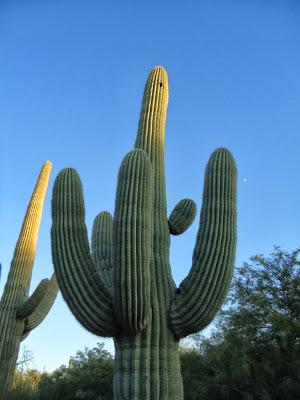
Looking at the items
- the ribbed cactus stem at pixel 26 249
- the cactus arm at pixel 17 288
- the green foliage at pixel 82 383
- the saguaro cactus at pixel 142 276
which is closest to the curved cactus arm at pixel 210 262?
the saguaro cactus at pixel 142 276

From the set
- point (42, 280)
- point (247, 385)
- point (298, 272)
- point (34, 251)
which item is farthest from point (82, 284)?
point (298, 272)

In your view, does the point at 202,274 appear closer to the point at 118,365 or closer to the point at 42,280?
the point at 118,365

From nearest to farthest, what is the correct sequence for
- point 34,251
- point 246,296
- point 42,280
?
point 42,280 → point 34,251 → point 246,296

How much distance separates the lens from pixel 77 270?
542 centimetres

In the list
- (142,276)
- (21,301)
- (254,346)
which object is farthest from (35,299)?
(254,346)

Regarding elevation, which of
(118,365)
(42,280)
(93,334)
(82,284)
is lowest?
(118,365)

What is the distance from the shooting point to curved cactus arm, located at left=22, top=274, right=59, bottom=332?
10328 mm

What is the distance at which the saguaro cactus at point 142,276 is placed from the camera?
5.16m

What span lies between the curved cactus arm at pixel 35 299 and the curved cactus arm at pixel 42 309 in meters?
0.15

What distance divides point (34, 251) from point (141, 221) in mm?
6525

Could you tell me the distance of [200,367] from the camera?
51.6 feet

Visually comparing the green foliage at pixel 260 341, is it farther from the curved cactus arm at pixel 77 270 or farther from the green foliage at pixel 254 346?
the curved cactus arm at pixel 77 270

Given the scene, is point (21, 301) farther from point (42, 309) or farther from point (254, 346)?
point (254, 346)

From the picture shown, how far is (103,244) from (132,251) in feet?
5.75
